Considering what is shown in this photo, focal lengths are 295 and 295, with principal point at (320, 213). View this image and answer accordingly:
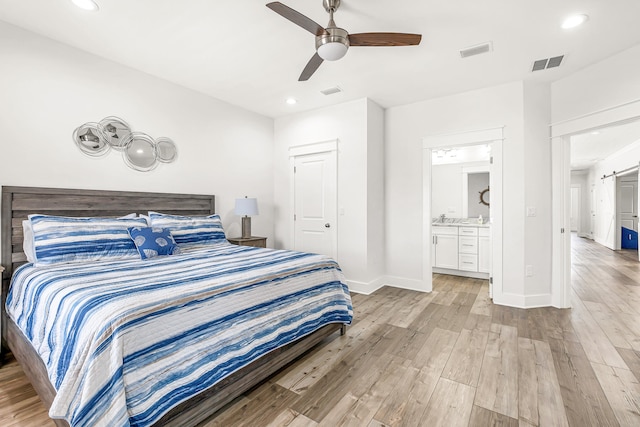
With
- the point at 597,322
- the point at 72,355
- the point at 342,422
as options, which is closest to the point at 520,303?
the point at 597,322

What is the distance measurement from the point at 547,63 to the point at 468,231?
8.71 ft

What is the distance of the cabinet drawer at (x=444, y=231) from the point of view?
510cm

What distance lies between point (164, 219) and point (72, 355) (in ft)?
6.64

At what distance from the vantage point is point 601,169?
29.5 ft

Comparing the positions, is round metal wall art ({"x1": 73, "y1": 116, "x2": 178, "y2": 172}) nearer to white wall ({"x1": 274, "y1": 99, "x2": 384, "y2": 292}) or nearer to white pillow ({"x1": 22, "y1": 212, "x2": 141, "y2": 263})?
white pillow ({"x1": 22, "y1": 212, "x2": 141, "y2": 263})

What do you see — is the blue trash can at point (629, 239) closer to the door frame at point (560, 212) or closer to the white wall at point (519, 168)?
the door frame at point (560, 212)

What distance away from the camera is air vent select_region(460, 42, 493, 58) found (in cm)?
277

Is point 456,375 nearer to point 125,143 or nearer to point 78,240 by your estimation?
point 78,240

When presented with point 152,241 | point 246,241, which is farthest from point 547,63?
point 152,241

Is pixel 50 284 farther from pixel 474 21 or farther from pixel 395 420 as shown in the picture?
pixel 474 21

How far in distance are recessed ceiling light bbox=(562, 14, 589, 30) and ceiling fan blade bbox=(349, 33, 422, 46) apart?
1320 mm

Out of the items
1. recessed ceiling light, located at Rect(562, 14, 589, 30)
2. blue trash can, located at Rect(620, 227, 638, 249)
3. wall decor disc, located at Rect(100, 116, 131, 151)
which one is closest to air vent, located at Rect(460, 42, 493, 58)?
recessed ceiling light, located at Rect(562, 14, 589, 30)

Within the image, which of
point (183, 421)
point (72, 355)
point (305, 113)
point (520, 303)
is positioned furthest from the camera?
point (305, 113)

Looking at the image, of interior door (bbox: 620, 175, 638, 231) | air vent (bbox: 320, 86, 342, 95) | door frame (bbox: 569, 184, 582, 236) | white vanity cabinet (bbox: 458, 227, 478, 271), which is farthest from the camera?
door frame (bbox: 569, 184, 582, 236)
